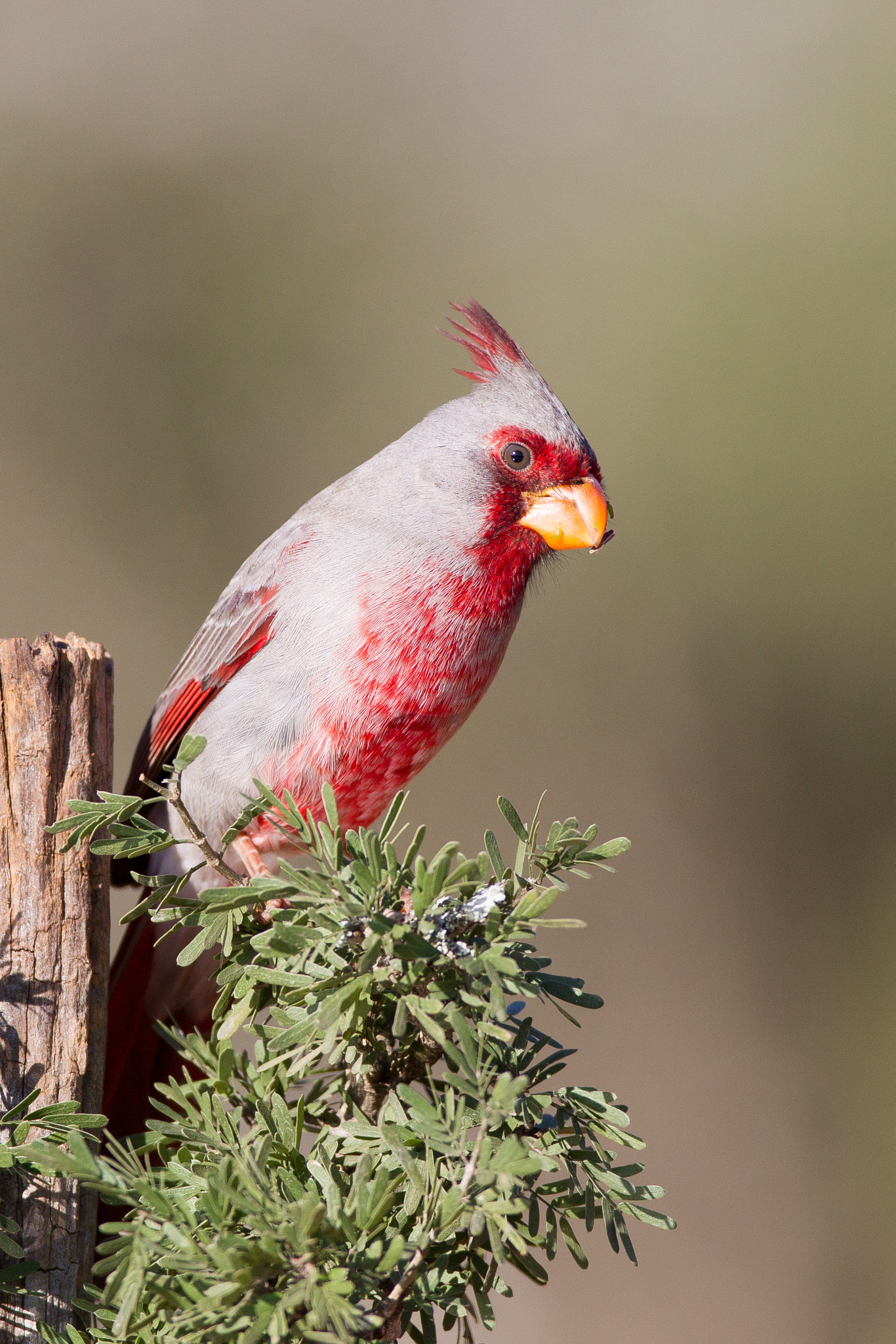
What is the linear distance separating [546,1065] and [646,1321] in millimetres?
4060

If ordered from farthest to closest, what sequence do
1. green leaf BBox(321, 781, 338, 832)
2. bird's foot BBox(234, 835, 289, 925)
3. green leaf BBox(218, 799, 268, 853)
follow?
1. bird's foot BBox(234, 835, 289, 925)
2. green leaf BBox(218, 799, 268, 853)
3. green leaf BBox(321, 781, 338, 832)

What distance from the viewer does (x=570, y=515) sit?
2418 mm

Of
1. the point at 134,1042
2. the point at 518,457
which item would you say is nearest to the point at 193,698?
the point at 134,1042

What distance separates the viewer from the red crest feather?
100 inches

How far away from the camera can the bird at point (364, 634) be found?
89.3 inches

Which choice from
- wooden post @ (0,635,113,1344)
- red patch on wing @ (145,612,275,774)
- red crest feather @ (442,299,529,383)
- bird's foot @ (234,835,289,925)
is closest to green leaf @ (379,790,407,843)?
wooden post @ (0,635,113,1344)

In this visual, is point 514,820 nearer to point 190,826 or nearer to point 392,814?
point 392,814

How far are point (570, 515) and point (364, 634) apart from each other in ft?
1.71

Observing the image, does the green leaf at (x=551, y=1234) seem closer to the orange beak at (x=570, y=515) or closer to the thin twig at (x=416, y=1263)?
the thin twig at (x=416, y=1263)

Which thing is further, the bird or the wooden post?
the bird

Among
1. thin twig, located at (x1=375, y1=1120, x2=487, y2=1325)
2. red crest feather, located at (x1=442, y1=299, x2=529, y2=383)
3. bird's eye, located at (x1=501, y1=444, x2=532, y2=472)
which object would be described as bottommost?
thin twig, located at (x1=375, y1=1120, x2=487, y2=1325)

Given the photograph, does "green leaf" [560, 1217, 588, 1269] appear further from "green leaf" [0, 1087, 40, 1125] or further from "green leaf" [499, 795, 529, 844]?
"green leaf" [0, 1087, 40, 1125]

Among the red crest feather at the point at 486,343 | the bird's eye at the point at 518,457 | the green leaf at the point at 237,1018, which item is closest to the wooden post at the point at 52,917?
the green leaf at the point at 237,1018

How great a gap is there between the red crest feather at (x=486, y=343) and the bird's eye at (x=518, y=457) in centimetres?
22
